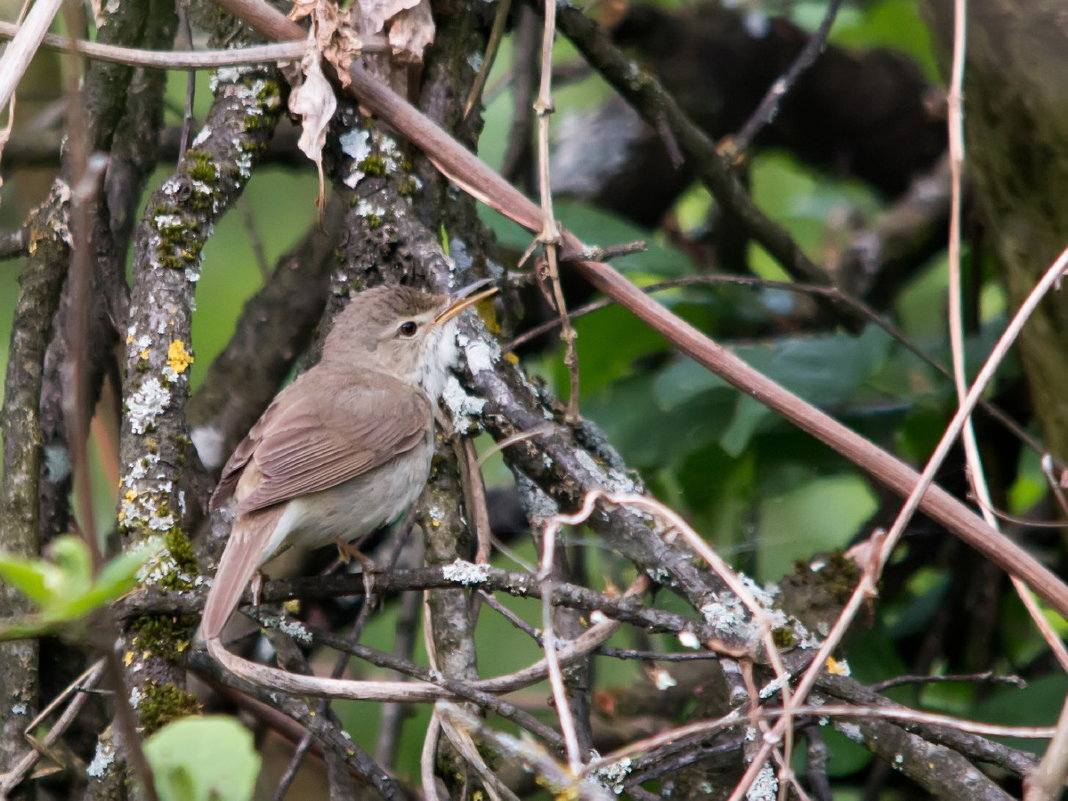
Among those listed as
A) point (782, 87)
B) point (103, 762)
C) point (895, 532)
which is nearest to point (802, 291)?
point (782, 87)

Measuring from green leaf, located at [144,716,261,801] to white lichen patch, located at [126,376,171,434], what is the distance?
4.03ft

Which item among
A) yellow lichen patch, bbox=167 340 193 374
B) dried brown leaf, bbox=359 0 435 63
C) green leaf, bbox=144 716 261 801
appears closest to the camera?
green leaf, bbox=144 716 261 801

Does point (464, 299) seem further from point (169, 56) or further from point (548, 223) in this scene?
point (169, 56)

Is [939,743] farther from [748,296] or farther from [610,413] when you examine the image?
[748,296]

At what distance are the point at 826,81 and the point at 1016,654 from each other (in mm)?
2921

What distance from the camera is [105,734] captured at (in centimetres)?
225

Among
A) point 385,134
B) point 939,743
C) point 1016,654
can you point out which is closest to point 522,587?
point 939,743

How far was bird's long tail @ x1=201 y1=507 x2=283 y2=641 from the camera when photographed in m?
2.29

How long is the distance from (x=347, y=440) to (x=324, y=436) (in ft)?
0.24

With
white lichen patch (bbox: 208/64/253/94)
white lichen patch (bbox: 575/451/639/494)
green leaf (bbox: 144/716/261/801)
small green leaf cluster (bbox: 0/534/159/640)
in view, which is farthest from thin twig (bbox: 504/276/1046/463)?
small green leaf cluster (bbox: 0/534/159/640)

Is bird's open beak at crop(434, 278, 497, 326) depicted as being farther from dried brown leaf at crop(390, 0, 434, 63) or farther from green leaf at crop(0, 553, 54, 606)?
green leaf at crop(0, 553, 54, 606)

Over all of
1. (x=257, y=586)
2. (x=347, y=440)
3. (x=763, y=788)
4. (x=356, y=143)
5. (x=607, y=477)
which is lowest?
(x=763, y=788)

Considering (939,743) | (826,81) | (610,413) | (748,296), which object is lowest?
(939,743)

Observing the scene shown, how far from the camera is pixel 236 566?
8.57ft
